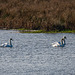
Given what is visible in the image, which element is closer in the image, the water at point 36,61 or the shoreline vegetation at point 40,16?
the water at point 36,61

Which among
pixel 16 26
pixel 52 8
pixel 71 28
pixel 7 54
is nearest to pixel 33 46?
pixel 7 54

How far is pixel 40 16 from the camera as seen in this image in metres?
47.8

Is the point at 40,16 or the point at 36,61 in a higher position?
the point at 40,16

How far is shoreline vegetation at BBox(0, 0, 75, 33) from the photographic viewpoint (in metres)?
42.9

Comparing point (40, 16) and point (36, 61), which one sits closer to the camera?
point (36, 61)

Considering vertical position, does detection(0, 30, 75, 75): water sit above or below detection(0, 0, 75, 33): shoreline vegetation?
below

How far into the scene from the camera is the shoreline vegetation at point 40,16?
141 feet

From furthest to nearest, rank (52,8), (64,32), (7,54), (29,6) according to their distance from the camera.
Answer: (29,6), (52,8), (64,32), (7,54)

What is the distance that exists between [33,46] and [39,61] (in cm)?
788

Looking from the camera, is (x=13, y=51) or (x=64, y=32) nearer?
(x=13, y=51)

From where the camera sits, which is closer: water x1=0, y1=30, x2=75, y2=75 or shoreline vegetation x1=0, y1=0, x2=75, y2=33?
water x1=0, y1=30, x2=75, y2=75

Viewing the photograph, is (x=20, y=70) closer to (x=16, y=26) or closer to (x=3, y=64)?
(x=3, y=64)

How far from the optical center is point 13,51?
27.2 meters

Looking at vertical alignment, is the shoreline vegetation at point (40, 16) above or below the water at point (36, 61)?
above
